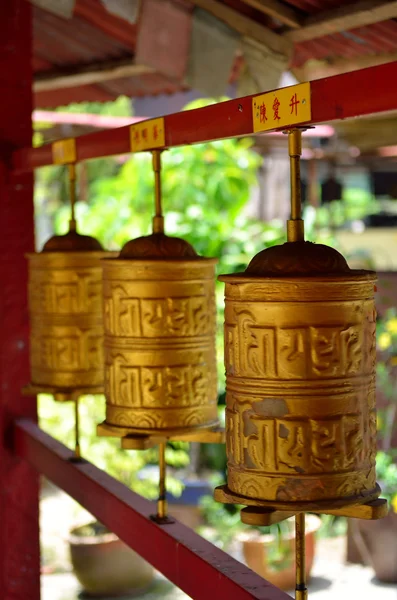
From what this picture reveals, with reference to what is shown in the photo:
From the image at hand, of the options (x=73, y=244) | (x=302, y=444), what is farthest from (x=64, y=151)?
(x=302, y=444)

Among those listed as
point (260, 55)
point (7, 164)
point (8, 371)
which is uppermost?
point (260, 55)

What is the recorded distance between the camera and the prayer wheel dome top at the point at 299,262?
1755mm

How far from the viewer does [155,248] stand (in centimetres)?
235

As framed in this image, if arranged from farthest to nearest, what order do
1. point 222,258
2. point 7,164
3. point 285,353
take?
point 222,258, point 7,164, point 285,353

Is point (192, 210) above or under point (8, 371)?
above

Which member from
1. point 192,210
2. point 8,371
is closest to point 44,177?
point 192,210

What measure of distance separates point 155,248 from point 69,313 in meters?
0.73

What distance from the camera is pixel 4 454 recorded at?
13.2 feet

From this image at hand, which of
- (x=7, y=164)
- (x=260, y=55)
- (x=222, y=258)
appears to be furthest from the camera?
(x=222, y=258)

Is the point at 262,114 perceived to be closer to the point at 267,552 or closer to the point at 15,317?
the point at 15,317

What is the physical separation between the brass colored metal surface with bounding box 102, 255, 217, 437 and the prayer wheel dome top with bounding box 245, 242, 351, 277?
22.2 inches

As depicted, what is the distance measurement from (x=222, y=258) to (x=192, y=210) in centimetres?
38

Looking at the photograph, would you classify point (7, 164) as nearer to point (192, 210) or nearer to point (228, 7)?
point (228, 7)

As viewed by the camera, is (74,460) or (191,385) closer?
(191,385)
